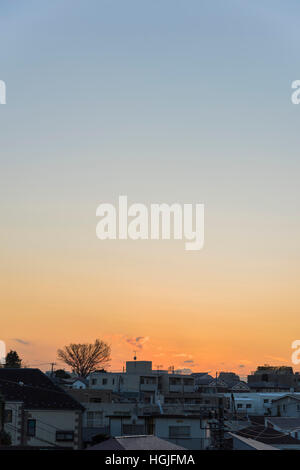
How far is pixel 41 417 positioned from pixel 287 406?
58.3 meters

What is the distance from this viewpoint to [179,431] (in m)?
60.8

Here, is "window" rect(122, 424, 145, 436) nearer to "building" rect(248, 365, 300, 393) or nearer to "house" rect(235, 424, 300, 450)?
"house" rect(235, 424, 300, 450)

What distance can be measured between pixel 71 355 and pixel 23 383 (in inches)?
3849

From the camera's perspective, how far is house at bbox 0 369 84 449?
57.1m

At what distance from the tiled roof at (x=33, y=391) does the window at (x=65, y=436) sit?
2.28m

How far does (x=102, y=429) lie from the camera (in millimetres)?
72812

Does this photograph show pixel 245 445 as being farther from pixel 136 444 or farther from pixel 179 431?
pixel 136 444

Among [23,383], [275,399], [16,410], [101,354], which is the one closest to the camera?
[16,410]

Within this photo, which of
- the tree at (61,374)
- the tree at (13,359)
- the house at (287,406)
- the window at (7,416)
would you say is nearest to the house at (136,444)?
the window at (7,416)

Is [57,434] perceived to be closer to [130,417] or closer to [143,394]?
[130,417]

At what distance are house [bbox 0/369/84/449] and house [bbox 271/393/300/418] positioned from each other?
5286 cm

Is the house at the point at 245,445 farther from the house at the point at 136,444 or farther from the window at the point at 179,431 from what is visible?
the house at the point at 136,444
